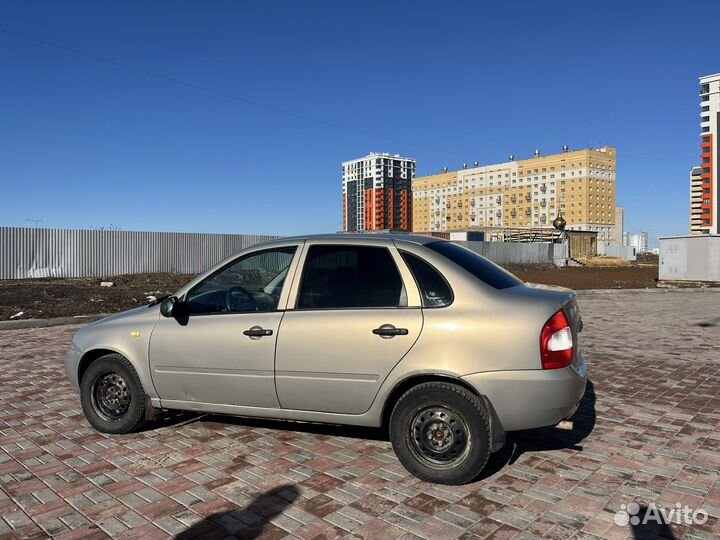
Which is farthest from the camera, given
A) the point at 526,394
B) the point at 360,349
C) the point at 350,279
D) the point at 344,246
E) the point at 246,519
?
the point at 344,246

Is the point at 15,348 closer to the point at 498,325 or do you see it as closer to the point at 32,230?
the point at 498,325

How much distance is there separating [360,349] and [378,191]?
149523mm

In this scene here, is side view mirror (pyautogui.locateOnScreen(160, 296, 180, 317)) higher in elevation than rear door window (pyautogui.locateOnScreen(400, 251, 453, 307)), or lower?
lower

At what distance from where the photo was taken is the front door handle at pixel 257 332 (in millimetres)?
4152

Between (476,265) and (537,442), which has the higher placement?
(476,265)

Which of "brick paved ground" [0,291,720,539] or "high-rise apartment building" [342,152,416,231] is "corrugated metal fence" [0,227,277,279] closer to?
"brick paved ground" [0,291,720,539]

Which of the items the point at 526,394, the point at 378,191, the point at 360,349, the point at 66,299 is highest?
the point at 378,191

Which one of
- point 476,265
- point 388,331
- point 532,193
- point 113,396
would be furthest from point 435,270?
point 532,193

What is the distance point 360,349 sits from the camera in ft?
12.6

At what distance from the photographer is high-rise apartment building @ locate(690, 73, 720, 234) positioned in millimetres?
120875

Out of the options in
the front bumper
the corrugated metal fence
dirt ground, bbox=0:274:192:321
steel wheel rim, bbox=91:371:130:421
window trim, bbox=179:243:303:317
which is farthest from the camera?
the corrugated metal fence

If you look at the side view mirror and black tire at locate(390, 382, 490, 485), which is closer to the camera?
black tire at locate(390, 382, 490, 485)

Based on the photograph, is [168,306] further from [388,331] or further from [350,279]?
[388,331]

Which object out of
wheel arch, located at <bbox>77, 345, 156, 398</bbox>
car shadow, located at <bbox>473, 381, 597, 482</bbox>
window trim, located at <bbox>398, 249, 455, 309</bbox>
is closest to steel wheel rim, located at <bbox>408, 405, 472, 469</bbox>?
car shadow, located at <bbox>473, 381, 597, 482</bbox>
